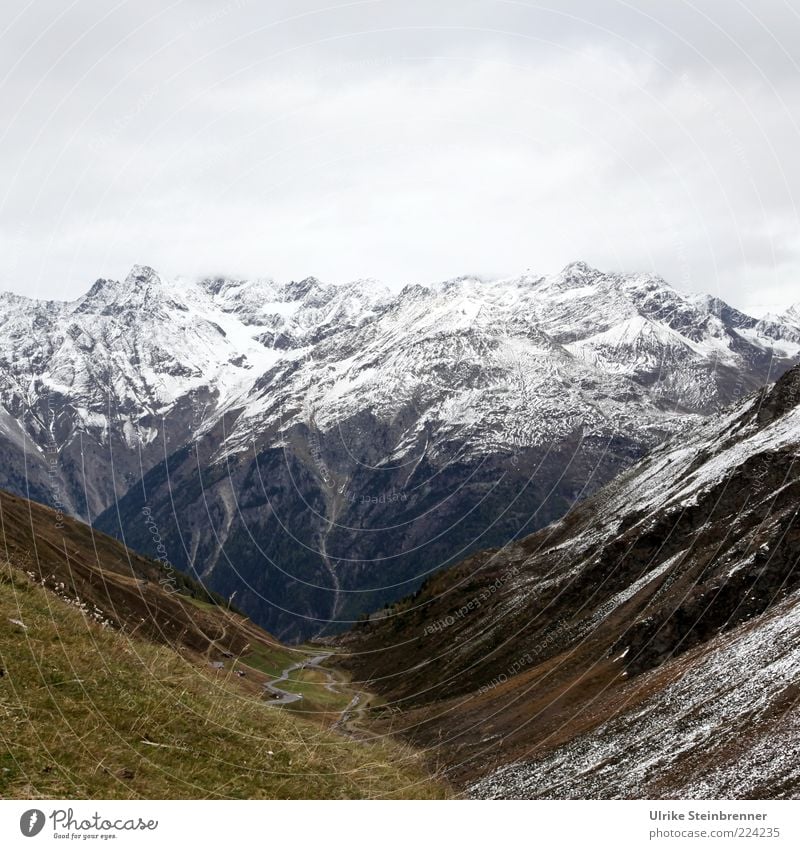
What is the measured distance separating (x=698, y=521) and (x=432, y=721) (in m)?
50.2

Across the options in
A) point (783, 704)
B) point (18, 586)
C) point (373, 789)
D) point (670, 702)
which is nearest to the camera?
point (373, 789)

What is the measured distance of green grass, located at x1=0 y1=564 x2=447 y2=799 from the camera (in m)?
14.4

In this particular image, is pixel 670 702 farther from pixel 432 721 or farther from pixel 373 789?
pixel 432 721

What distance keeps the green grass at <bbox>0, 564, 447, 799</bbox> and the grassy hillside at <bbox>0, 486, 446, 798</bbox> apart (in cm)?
3

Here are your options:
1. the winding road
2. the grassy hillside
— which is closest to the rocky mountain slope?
the winding road

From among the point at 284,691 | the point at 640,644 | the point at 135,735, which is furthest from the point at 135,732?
the point at 284,691

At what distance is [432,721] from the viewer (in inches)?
4067

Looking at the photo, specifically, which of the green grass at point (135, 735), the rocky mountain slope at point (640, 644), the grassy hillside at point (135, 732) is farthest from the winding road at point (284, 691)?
the green grass at point (135, 735)

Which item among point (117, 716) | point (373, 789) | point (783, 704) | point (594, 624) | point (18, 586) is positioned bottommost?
point (594, 624)

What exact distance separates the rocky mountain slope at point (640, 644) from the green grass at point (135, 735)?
834 inches

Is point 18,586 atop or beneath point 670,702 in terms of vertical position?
atop

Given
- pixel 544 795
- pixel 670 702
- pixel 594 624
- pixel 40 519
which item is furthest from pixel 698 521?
pixel 40 519

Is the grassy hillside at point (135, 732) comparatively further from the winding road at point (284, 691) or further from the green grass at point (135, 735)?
the winding road at point (284, 691)

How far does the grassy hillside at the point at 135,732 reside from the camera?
569 inches
